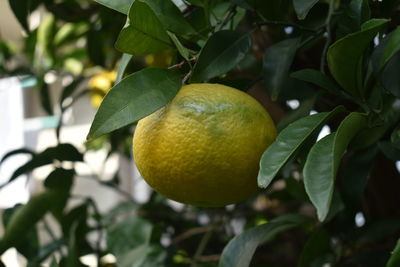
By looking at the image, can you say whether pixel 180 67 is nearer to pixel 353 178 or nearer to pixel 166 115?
pixel 166 115

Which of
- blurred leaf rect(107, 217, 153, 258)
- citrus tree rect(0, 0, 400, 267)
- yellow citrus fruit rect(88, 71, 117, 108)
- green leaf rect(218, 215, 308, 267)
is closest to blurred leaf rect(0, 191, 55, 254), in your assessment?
citrus tree rect(0, 0, 400, 267)

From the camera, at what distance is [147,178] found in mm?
544

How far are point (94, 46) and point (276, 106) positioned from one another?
41 centimetres

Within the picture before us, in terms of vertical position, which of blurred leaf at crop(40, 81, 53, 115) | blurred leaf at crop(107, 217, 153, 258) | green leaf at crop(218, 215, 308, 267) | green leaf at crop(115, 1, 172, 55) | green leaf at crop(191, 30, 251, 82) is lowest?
blurred leaf at crop(107, 217, 153, 258)

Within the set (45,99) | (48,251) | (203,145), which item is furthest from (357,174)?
(45,99)

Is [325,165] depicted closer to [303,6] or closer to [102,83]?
[303,6]

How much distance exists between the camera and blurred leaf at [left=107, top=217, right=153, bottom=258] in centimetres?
96

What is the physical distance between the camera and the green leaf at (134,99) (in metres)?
0.47

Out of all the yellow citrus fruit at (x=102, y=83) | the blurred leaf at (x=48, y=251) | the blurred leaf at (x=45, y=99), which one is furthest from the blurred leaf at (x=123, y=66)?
the yellow citrus fruit at (x=102, y=83)

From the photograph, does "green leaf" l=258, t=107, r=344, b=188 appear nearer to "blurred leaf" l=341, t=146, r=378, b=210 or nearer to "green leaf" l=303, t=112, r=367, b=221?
"green leaf" l=303, t=112, r=367, b=221

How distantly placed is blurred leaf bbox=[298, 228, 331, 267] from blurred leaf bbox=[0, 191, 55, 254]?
0.39 meters

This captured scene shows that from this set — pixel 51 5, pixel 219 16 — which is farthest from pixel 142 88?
pixel 51 5

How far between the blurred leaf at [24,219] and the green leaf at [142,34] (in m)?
0.42

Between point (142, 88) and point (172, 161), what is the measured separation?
7 cm
